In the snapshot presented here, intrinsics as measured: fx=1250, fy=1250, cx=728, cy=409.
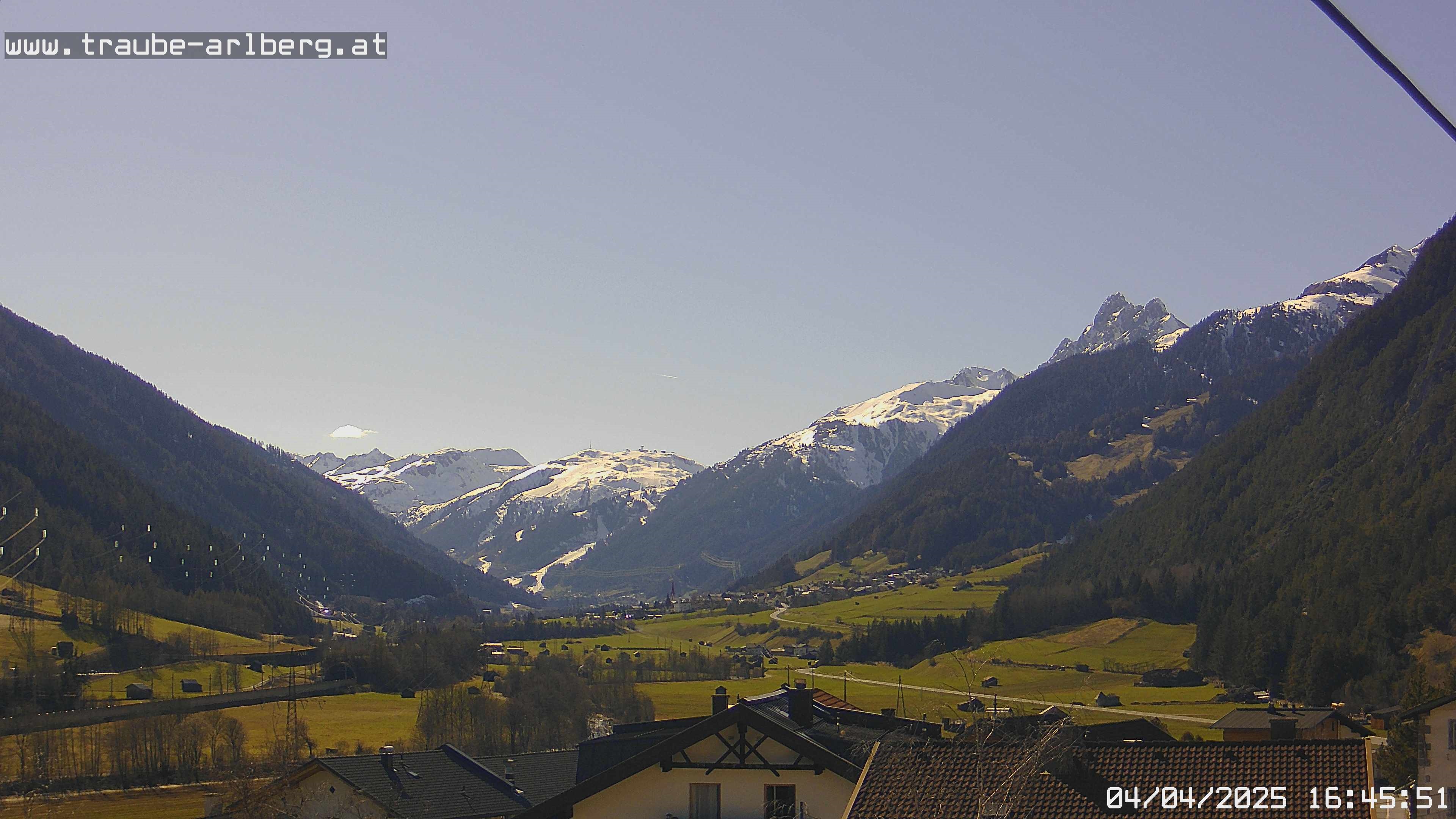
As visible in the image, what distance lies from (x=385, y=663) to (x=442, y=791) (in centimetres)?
14646

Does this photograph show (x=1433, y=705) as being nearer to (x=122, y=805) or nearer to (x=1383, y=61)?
(x=1383, y=61)

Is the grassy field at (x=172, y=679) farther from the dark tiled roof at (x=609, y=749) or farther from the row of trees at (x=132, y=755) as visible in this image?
the dark tiled roof at (x=609, y=749)

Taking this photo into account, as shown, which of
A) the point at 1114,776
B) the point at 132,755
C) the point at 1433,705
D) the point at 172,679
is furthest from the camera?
the point at 172,679

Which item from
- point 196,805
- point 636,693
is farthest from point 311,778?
point 636,693

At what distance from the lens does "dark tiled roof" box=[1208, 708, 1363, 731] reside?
64.0m

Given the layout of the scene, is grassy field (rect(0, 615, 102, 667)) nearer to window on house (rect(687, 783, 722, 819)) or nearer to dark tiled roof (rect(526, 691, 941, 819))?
dark tiled roof (rect(526, 691, 941, 819))

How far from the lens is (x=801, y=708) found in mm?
39812

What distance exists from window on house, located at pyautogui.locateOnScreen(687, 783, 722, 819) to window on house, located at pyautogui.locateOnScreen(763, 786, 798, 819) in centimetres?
107

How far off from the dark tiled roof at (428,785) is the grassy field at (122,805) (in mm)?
43342

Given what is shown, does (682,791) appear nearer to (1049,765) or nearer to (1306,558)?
(1049,765)

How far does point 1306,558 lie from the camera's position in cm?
19438

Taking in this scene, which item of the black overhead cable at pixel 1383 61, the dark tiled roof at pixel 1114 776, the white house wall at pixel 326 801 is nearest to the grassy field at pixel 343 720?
the white house wall at pixel 326 801

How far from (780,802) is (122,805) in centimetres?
8377
